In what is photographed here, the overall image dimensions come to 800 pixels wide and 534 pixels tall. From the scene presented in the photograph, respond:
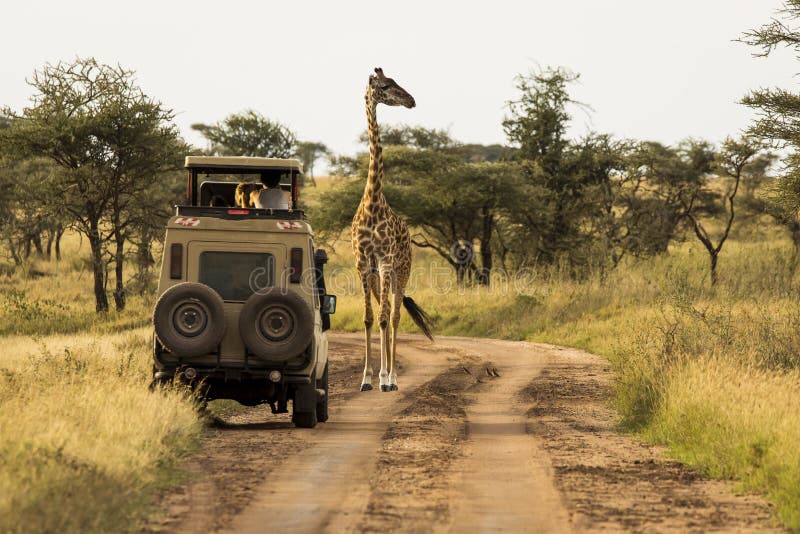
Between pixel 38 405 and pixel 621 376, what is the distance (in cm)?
681

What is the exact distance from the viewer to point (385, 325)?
14242 mm

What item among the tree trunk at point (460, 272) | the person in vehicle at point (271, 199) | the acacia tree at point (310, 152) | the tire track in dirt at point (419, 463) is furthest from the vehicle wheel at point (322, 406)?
the acacia tree at point (310, 152)

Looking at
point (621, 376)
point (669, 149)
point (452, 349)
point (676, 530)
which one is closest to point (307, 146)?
point (669, 149)

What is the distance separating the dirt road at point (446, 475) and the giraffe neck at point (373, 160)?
9.95 feet

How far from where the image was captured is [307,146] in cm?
7031

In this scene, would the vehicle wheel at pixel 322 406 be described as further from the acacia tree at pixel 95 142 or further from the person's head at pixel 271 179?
the acacia tree at pixel 95 142

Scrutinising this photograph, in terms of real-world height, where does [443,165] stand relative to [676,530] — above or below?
above

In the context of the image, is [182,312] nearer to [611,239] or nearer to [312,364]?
[312,364]

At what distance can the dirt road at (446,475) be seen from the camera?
6484mm

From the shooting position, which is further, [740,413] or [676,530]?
[740,413]

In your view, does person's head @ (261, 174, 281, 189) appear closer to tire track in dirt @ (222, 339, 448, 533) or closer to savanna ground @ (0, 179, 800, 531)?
savanna ground @ (0, 179, 800, 531)

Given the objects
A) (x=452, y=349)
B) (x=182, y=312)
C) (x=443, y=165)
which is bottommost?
(x=452, y=349)

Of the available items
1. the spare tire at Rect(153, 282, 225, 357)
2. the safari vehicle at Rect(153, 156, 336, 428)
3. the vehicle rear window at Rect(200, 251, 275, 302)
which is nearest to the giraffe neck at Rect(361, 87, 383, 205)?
the safari vehicle at Rect(153, 156, 336, 428)

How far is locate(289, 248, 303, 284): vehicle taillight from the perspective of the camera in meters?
10.1
